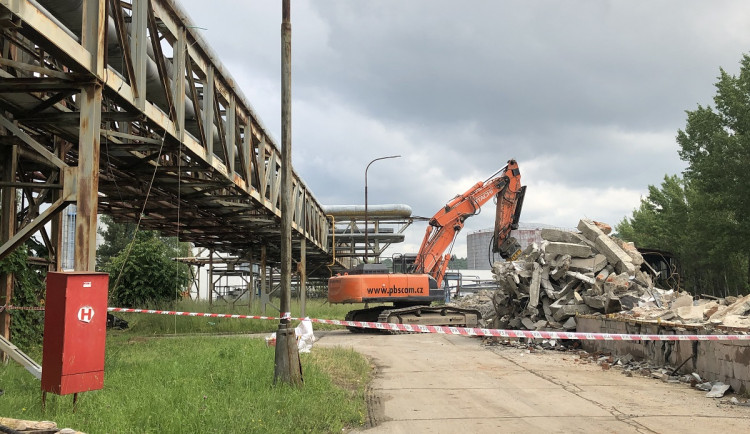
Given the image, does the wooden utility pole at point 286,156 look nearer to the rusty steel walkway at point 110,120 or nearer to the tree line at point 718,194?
the rusty steel walkway at point 110,120

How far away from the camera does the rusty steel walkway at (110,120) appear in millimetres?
7324

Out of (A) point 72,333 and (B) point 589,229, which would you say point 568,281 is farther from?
(A) point 72,333

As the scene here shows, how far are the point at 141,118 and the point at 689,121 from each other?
30127mm

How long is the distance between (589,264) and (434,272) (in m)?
5.98

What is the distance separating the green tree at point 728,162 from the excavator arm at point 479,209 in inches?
495

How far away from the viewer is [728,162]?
92.1 ft

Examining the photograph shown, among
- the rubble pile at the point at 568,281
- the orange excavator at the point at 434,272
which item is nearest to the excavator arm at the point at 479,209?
the orange excavator at the point at 434,272

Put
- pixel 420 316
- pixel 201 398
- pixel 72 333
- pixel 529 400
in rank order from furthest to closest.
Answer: pixel 420 316 → pixel 529 400 → pixel 201 398 → pixel 72 333

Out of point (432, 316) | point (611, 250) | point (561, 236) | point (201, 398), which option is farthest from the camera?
point (432, 316)

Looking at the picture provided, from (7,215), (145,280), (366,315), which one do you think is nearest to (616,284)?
(366,315)

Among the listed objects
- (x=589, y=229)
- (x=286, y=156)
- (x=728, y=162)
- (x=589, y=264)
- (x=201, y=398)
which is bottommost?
(x=201, y=398)

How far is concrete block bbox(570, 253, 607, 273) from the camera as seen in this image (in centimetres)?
1811

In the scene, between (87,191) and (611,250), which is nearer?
(87,191)

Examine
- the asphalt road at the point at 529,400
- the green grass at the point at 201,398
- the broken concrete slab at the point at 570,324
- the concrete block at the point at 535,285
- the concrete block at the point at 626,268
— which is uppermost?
the concrete block at the point at 626,268
